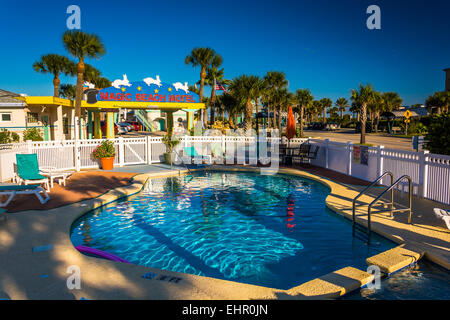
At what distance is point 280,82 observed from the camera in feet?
161

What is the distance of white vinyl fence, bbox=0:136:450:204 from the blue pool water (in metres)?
2.10

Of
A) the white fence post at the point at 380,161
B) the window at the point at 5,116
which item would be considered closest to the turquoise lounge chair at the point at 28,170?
the white fence post at the point at 380,161

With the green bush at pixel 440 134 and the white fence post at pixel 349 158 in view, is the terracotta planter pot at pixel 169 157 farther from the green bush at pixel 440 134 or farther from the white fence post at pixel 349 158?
the green bush at pixel 440 134

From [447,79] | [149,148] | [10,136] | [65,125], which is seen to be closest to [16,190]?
[149,148]

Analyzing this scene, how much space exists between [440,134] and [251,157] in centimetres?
974

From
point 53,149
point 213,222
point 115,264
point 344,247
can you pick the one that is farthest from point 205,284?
point 53,149

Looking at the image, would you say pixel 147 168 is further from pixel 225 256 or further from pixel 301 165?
pixel 225 256

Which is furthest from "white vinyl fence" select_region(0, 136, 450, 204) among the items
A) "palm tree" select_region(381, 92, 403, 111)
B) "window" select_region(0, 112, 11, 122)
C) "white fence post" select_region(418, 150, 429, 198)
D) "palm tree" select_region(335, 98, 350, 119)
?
"palm tree" select_region(335, 98, 350, 119)

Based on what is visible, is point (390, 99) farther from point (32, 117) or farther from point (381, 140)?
point (32, 117)

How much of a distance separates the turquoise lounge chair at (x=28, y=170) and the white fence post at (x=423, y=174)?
10.0 m

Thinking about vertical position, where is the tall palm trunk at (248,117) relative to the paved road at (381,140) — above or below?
above

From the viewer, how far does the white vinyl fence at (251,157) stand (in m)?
8.22

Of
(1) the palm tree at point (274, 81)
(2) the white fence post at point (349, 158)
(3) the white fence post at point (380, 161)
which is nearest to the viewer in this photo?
(3) the white fence post at point (380, 161)

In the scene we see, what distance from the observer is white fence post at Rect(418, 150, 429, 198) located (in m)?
8.33
